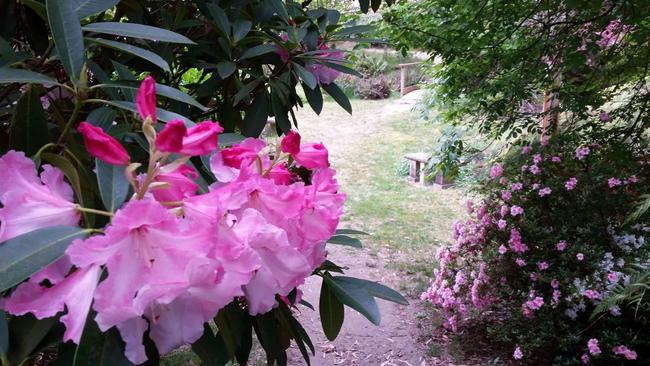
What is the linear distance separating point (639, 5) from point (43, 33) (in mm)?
2687

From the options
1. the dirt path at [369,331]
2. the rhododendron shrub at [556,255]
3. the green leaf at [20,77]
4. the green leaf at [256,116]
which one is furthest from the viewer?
the dirt path at [369,331]

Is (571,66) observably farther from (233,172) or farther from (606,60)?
(233,172)

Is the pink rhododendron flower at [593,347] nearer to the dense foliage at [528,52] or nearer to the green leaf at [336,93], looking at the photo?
the dense foliage at [528,52]

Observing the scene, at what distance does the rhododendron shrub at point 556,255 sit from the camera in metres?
2.67

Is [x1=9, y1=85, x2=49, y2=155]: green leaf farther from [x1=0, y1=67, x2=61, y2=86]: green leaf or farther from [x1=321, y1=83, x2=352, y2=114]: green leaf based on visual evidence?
[x1=321, y1=83, x2=352, y2=114]: green leaf

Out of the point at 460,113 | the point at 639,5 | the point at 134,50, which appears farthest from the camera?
the point at 460,113

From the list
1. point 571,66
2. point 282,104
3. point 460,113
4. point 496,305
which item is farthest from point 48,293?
point 460,113

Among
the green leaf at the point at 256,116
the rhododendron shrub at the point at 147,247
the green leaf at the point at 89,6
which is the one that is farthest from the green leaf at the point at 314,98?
the rhododendron shrub at the point at 147,247

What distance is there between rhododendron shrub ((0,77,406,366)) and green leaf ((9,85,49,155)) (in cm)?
7

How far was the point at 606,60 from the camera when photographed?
118 inches

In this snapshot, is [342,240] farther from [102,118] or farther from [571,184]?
[571,184]

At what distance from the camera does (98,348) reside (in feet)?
1.39

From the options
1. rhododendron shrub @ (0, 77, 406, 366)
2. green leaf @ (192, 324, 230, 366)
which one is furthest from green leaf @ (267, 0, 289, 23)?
green leaf @ (192, 324, 230, 366)

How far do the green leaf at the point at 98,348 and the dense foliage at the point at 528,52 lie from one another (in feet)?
9.46
